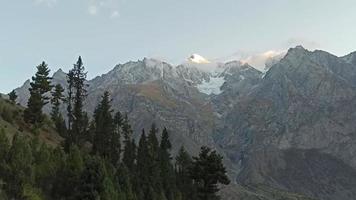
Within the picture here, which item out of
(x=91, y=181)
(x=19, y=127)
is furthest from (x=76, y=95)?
(x=91, y=181)

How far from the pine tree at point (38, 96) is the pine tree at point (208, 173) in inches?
1265

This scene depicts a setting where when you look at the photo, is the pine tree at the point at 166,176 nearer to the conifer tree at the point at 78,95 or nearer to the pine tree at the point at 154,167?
the pine tree at the point at 154,167

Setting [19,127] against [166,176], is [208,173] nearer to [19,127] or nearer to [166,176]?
[166,176]

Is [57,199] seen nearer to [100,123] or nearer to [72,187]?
[72,187]

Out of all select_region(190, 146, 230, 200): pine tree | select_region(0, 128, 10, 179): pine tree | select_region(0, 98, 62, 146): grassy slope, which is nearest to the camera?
select_region(0, 128, 10, 179): pine tree

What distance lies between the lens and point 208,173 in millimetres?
106000

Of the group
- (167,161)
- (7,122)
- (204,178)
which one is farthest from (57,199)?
(167,161)

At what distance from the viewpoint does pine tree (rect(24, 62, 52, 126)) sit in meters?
110

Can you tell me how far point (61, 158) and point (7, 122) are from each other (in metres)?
20.0

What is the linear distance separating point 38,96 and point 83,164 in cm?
3052

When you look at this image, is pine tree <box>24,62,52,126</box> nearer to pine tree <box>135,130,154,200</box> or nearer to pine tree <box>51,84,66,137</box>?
pine tree <box>51,84,66,137</box>

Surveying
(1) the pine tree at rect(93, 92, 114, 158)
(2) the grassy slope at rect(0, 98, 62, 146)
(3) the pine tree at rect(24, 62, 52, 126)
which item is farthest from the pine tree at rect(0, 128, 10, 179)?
(1) the pine tree at rect(93, 92, 114, 158)

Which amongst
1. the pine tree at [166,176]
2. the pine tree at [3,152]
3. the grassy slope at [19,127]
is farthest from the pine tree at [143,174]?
the pine tree at [3,152]

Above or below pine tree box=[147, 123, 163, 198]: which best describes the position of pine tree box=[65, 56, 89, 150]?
above
